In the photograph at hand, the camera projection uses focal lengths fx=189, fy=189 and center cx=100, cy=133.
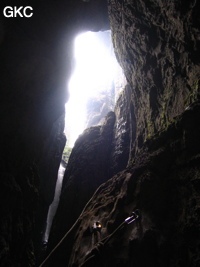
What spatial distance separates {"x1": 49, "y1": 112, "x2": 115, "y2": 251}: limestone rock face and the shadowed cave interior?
82 millimetres

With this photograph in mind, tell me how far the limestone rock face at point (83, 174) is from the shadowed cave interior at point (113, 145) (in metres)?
0.08

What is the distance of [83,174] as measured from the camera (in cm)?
1376

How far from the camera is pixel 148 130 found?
9289 millimetres

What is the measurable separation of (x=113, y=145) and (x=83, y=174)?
340cm

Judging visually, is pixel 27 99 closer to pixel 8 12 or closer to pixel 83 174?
pixel 8 12

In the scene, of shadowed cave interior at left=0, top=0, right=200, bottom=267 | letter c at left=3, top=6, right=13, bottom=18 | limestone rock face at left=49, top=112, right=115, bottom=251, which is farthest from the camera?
limestone rock face at left=49, top=112, right=115, bottom=251

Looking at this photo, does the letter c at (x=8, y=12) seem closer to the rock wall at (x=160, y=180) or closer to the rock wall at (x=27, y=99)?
the rock wall at (x=27, y=99)

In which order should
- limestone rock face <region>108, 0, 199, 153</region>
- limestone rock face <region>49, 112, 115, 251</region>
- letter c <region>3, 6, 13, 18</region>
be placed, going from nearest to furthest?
limestone rock face <region>108, 0, 199, 153</region> → letter c <region>3, 6, 13, 18</region> → limestone rock face <region>49, 112, 115, 251</region>

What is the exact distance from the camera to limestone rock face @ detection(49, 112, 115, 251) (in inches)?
461

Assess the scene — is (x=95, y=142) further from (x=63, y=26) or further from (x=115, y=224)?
(x=115, y=224)

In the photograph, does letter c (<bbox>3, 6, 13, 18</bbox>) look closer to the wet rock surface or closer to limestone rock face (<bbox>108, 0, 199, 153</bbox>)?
limestone rock face (<bbox>108, 0, 199, 153</bbox>)

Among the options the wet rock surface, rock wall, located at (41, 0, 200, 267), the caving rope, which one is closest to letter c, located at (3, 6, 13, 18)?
rock wall, located at (41, 0, 200, 267)

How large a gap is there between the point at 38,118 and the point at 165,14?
7.79m

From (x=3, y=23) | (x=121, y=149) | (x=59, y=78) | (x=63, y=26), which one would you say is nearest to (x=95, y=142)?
(x=121, y=149)
